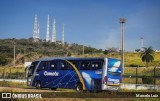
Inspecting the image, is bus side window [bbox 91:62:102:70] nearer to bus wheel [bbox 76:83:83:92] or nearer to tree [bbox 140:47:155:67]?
bus wheel [bbox 76:83:83:92]

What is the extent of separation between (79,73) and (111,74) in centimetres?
303

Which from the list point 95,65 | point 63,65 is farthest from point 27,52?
point 95,65

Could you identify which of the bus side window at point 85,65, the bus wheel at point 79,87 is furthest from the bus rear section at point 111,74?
the bus wheel at point 79,87

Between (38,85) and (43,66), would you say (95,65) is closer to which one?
(43,66)

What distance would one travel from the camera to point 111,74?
30.8 meters

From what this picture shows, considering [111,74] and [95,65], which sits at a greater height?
[95,65]

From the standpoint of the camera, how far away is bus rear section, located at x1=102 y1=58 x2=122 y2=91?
99.2ft

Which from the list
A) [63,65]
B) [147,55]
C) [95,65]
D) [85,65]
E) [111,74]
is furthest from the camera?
[147,55]

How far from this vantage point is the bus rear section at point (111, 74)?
1190 inches

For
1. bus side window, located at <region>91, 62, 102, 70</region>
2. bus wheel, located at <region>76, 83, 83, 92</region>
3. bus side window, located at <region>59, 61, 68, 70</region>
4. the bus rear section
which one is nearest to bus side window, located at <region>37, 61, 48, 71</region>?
bus side window, located at <region>59, 61, 68, 70</region>

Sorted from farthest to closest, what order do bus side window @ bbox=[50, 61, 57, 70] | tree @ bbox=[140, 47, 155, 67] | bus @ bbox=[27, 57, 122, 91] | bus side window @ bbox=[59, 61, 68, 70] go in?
tree @ bbox=[140, 47, 155, 67]
bus side window @ bbox=[50, 61, 57, 70]
bus side window @ bbox=[59, 61, 68, 70]
bus @ bbox=[27, 57, 122, 91]

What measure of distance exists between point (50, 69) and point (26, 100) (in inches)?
659

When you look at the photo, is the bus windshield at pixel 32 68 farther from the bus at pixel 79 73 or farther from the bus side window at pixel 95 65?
the bus side window at pixel 95 65

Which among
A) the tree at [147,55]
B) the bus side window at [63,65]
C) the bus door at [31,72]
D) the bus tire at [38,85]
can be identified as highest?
the tree at [147,55]
